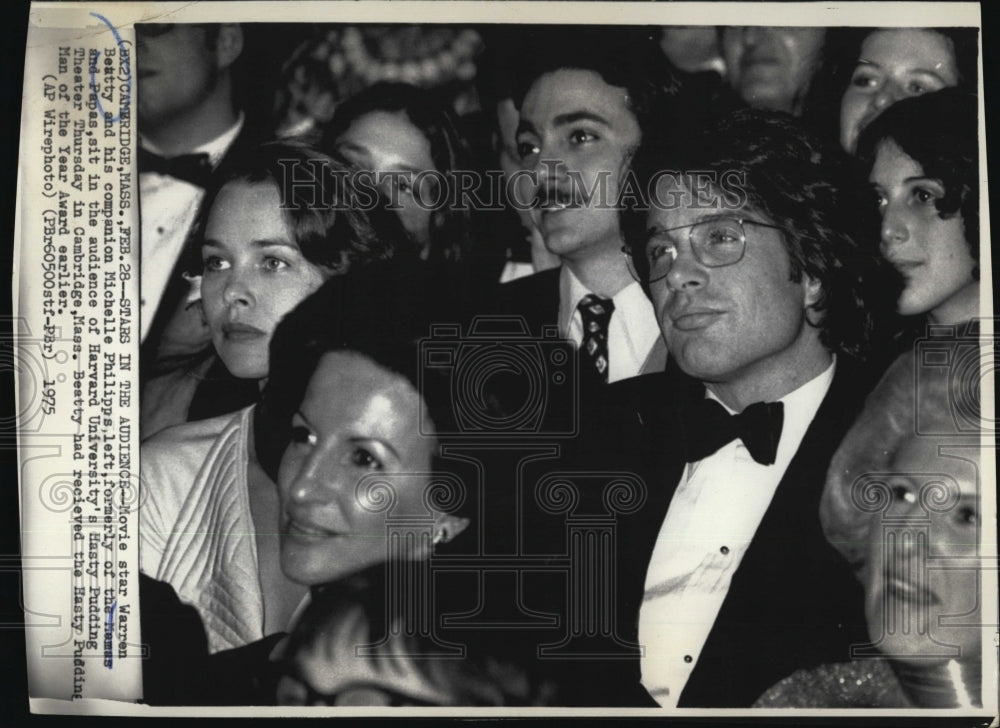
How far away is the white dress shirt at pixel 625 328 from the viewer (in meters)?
1.25

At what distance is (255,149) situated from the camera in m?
1.27

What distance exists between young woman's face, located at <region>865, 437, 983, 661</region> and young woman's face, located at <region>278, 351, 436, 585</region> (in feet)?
2.28

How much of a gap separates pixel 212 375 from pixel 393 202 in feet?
1.24

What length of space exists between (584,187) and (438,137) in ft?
0.76

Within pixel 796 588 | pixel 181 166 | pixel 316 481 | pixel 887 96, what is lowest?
pixel 796 588

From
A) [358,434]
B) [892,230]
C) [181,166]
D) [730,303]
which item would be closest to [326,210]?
[181,166]

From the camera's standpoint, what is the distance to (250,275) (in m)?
1.26

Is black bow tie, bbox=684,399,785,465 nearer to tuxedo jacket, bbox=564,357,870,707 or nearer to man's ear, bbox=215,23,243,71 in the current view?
tuxedo jacket, bbox=564,357,870,707

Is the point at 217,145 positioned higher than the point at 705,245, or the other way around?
the point at 217,145

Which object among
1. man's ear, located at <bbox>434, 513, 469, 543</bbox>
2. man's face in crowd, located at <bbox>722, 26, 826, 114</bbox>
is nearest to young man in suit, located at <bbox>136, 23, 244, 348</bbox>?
man's ear, located at <bbox>434, 513, 469, 543</bbox>

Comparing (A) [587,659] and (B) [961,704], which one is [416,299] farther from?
(B) [961,704]

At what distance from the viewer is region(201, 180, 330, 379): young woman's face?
1258 mm

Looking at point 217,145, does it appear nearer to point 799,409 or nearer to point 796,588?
point 799,409

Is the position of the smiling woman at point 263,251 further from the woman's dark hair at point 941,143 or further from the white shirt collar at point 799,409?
the woman's dark hair at point 941,143
